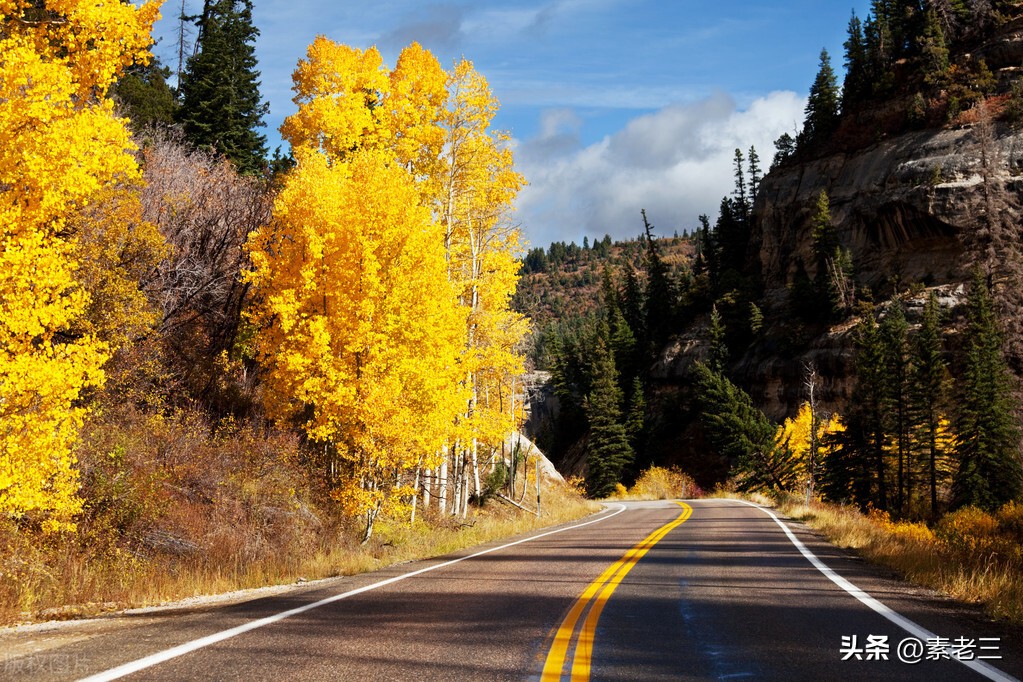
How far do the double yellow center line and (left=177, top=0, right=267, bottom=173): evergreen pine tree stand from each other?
28.5m

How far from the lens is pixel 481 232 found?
25.1 metres

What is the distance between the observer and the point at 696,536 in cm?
1797

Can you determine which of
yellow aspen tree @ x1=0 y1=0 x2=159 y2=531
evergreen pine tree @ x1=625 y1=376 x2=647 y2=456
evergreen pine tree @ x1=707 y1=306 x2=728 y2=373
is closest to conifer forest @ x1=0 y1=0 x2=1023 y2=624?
yellow aspen tree @ x1=0 y1=0 x2=159 y2=531

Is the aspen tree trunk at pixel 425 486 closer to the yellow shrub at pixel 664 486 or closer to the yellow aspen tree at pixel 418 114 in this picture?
the yellow aspen tree at pixel 418 114

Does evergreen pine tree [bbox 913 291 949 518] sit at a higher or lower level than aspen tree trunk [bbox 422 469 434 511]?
higher

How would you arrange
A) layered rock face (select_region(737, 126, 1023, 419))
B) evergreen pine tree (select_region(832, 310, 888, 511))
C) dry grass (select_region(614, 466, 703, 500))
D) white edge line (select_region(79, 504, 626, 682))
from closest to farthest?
white edge line (select_region(79, 504, 626, 682)) → evergreen pine tree (select_region(832, 310, 888, 511)) → dry grass (select_region(614, 466, 703, 500)) → layered rock face (select_region(737, 126, 1023, 419))

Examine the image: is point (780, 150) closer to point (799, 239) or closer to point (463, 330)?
point (799, 239)

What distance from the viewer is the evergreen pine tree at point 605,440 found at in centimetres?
7612

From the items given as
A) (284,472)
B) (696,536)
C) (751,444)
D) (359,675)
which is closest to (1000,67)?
(751,444)

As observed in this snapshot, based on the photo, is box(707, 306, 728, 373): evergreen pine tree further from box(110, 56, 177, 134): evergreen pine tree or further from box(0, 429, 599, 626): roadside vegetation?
box(0, 429, 599, 626): roadside vegetation

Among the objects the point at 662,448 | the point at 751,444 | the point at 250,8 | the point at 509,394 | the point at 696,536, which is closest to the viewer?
the point at 696,536

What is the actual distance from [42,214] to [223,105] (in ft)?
97.8

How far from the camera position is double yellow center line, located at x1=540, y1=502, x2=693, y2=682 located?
5.16 meters

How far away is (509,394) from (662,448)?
5504 cm
